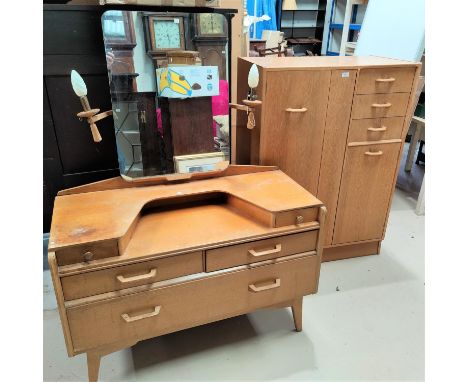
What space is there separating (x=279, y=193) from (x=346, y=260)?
3.11ft

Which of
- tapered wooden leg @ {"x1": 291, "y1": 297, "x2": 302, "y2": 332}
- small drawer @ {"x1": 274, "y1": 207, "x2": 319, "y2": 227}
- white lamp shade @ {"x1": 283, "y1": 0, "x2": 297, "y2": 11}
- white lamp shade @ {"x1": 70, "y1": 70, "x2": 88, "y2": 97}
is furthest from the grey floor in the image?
white lamp shade @ {"x1": 283, "y1": 0, "x2": 297, "y2": 11}

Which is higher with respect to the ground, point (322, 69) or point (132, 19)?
point (132, 19)

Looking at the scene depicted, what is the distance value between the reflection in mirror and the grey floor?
2.55ft

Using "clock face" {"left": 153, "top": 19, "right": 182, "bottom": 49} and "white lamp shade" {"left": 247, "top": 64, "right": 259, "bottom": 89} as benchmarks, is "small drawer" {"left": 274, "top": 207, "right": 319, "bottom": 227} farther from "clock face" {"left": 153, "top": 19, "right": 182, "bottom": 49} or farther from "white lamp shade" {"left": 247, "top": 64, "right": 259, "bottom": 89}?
"clock face" {"left": 153, "top": 19, "right": 182, "bottom": 49}

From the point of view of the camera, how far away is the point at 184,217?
56.2 inches

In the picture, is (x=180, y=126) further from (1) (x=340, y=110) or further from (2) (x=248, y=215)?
(1) (x=340, y=110)

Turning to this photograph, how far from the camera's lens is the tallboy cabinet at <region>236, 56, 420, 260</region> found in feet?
5.35

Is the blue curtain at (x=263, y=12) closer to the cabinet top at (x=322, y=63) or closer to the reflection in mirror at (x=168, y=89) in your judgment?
the cabinet top at (x=322, y=63)

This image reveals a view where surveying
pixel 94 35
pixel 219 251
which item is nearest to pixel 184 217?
pixel 219 251

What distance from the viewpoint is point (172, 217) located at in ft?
4.67

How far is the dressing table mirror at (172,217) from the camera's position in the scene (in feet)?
3.88

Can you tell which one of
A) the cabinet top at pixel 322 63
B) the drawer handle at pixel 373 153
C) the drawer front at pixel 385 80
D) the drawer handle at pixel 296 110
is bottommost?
the drawer handle at pixel 373 153

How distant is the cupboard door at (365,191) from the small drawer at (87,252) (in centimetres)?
127

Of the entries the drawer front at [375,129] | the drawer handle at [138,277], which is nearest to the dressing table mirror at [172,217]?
the drawer handle at [138,277]
